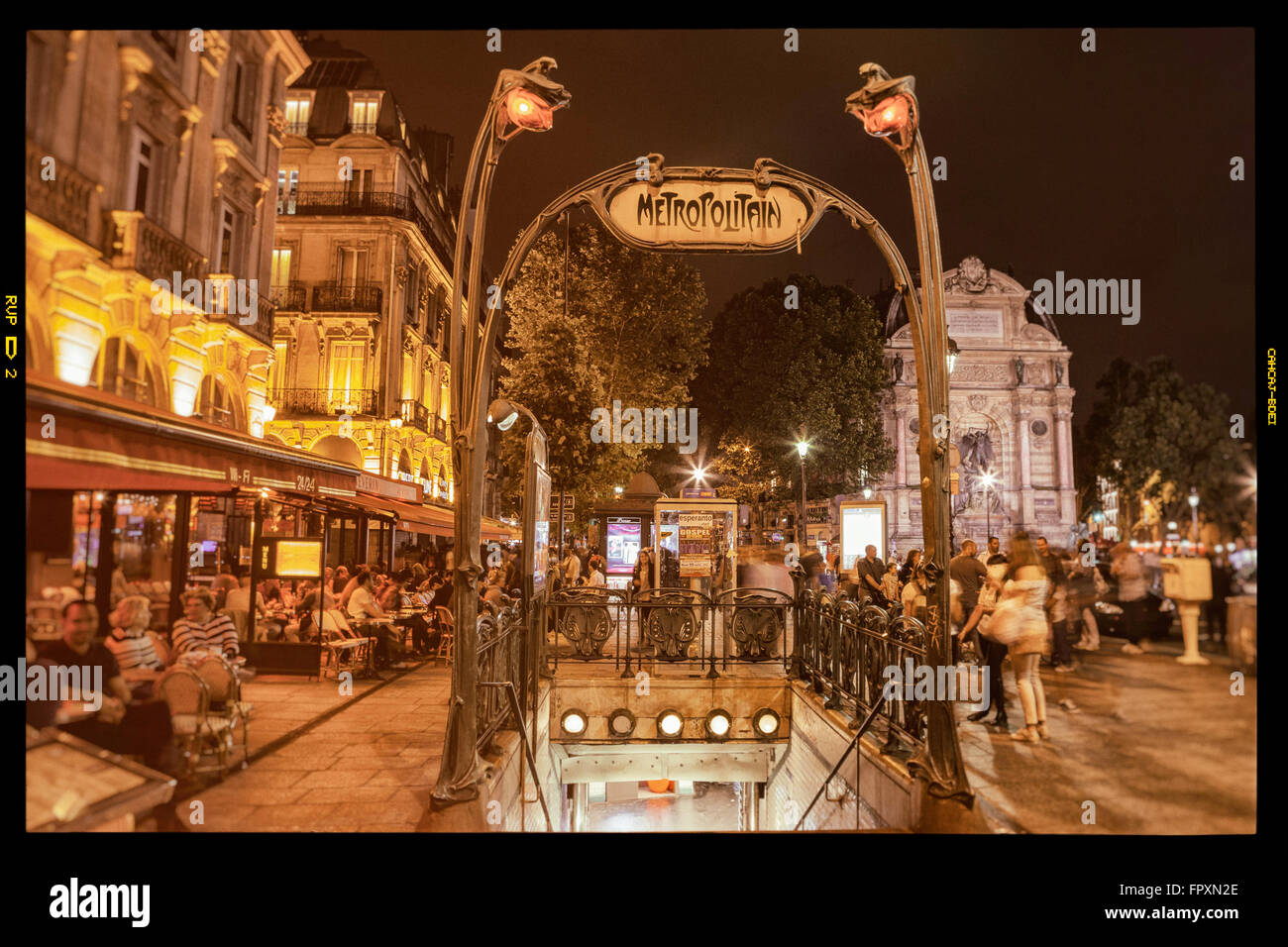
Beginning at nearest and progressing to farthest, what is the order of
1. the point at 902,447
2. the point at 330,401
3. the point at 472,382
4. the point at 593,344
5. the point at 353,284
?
the point at 472,382 → the point at 593,344 → the point at 330,401 → the point at 353,284 → the point at 902,447

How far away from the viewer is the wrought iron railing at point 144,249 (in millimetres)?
4238

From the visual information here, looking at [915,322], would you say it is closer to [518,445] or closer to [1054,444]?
[518,445]

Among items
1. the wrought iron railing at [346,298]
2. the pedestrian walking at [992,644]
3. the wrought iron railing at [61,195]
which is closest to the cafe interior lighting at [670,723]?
the pedestrian walking at [992,644]

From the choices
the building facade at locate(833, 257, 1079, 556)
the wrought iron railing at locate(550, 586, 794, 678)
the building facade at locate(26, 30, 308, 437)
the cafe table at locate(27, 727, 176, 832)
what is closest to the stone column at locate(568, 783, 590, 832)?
the wrought iron railing at locate(550, 586, 794, 678)

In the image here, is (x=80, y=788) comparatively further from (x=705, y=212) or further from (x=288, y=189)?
(x=288, y=189)

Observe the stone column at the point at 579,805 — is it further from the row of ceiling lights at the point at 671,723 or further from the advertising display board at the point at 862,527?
the advertising display board at the point at 862,527

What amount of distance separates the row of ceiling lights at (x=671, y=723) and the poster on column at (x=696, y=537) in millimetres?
4902

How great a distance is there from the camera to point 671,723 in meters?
8.86

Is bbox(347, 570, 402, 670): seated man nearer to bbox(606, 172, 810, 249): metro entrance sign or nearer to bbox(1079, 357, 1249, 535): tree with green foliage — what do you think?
bbox(606, 172, 810, 249): metro entrance sign

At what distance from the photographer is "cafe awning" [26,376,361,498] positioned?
3812 millimetres

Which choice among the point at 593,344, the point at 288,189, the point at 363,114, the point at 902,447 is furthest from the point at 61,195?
the point at 902,447

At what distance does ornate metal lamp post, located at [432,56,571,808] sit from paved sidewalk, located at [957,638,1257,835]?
11.3ft

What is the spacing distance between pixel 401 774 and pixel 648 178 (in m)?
4.63

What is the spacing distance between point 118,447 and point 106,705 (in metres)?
1.50
